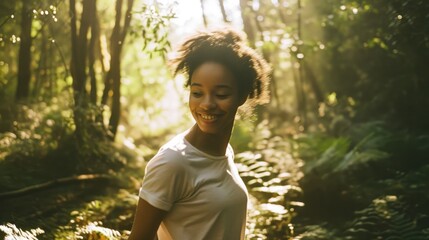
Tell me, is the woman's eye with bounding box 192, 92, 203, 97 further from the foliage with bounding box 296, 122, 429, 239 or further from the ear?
the foliage with bounding box 296, 122, 429, 239

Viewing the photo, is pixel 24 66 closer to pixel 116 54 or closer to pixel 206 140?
pixel 116 54

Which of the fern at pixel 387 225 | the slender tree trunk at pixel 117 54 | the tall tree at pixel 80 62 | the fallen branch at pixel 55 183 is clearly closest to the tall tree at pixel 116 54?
the slender tree trunk at pixel 117 54

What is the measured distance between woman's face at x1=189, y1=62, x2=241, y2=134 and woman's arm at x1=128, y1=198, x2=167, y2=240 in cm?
53

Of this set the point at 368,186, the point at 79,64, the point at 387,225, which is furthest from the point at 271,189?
the point at 79,64

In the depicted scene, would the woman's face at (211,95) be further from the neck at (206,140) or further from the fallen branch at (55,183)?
the fallen branch at (55,183)

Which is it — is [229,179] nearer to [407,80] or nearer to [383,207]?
[383,207]

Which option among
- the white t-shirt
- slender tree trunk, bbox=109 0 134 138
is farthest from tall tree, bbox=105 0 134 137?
the white t-shirt

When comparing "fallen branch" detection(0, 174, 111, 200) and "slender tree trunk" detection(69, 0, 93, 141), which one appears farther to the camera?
"slender tree trunk" detection(69, 0, 93, 141)

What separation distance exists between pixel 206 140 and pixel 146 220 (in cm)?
56

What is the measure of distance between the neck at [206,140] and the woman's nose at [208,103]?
0.52 ft

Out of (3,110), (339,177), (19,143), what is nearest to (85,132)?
(19,143)

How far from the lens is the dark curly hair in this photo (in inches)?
89.1

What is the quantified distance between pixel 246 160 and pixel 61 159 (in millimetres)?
2924

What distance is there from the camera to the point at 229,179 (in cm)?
229
